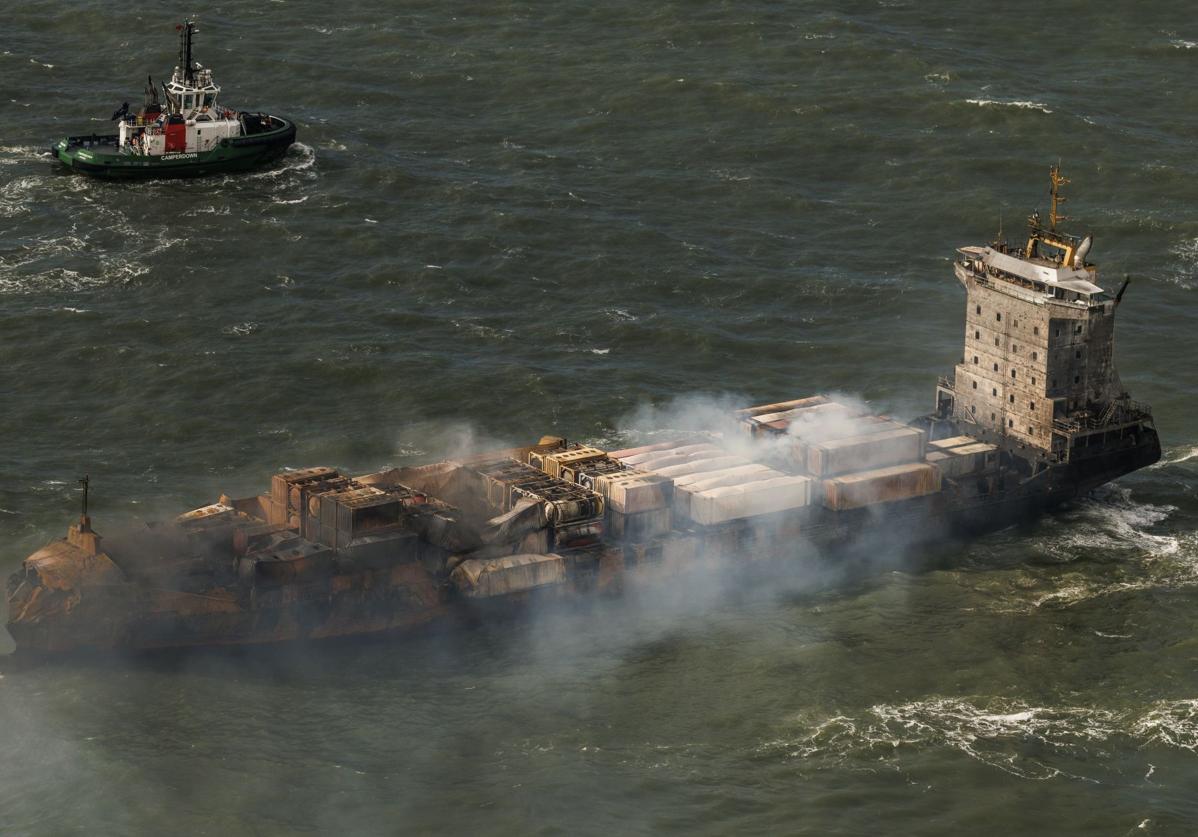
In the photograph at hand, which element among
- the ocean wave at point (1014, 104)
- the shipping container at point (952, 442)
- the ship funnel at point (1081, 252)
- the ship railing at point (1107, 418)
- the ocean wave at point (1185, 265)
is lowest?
the shipping container at point (952, 442)

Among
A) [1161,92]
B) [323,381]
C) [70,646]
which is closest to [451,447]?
[323,381]

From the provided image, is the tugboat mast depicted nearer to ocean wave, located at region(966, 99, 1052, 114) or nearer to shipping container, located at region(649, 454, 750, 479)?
ocean wave, located at region(966, 99, 1052, 114)

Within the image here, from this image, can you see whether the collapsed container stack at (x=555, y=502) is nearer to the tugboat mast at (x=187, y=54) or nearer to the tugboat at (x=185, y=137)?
the tugboat at (x=185, y=137)

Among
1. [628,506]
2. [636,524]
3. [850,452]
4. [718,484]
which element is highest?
[850,452]

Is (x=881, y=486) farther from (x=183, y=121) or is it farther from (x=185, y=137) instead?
(x=183, y=121)

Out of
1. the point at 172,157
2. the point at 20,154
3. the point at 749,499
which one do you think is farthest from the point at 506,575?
the point at 20,154

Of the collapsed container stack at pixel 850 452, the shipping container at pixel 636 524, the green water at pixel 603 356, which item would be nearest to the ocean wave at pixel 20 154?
the green water at pixel 603 356
